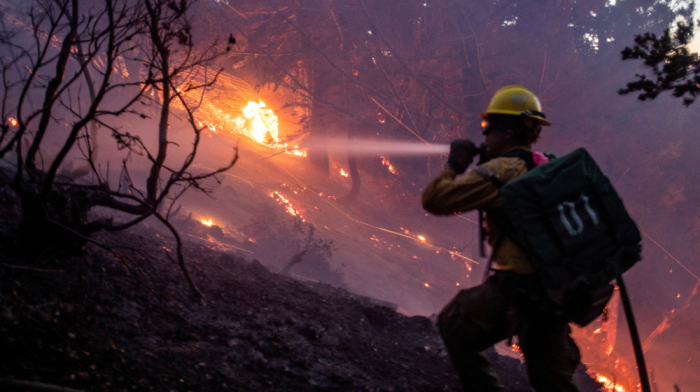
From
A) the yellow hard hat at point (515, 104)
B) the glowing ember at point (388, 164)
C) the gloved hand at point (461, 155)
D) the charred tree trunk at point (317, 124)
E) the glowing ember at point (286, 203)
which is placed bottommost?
the gloved hand at point (461, 155)

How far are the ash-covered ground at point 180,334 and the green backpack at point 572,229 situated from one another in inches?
63.0

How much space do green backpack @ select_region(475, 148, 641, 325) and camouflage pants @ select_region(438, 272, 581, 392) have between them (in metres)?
0.16

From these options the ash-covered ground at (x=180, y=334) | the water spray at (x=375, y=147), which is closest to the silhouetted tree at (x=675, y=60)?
the ash-covered ground at (x=180, y=334)

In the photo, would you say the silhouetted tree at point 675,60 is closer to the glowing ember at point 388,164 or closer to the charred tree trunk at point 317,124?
the charred tree trunk at point 317,124

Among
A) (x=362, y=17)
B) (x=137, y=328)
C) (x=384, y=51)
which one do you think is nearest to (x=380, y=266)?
(x=384, y=51)

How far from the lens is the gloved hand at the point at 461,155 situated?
87.4 inches

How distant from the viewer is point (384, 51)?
39.6 ft

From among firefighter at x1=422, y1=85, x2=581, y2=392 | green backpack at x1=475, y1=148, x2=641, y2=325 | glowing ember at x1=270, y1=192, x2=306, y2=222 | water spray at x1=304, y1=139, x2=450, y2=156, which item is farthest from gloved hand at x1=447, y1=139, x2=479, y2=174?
glowing ember at x1=270, y1=192, x2=306, y2=222

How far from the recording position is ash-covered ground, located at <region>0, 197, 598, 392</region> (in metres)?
1.77

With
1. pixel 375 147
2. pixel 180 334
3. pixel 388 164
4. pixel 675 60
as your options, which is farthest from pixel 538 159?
pixel 388 164

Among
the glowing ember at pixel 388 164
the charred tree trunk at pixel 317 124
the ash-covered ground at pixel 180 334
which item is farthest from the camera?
the glowing ember at pixel 388 164

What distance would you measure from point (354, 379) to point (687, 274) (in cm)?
1375

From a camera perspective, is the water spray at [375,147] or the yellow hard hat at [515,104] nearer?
the yellow hard hat at [515,104]

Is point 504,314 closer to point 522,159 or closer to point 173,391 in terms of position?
point 522,159
